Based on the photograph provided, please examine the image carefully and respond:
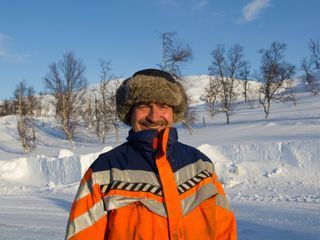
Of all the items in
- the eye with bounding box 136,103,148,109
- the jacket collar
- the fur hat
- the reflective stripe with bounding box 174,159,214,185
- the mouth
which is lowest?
the reflective stripe with bounding box 174,159,214,185

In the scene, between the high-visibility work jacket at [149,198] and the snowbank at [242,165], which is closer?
the high-visibility work jacket at [149,198]

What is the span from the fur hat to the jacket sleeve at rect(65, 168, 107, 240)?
0.54m

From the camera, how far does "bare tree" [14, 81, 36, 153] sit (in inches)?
1169

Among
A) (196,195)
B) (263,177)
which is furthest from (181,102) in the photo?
(263,177)

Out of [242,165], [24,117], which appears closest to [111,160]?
[242,165]

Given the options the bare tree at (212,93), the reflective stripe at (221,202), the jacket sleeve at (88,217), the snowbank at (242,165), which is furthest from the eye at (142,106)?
the bare tree at (212,93)

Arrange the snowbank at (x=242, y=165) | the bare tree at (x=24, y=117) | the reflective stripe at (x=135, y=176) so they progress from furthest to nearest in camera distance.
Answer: the bare tree at (x=24, y=117) → the snowbank at (x=242, y=165) → the reflective stripe at (x=135, y=176)

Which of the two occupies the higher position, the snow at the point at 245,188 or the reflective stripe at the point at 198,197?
the reflective stripe at the point at 198,197

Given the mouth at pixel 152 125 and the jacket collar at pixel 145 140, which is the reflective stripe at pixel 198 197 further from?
the mouth at pixel 152 125

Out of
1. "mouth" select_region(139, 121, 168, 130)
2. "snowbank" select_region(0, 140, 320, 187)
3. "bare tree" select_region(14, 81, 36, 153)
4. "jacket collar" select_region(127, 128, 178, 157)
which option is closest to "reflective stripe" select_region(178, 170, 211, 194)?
"jacket collar" select_region(127, 128, 178, 157)

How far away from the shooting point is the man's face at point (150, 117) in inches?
84.0

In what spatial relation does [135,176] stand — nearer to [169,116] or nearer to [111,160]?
[111,160]

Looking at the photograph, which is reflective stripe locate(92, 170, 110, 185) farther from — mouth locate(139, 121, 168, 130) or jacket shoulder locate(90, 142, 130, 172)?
mouth locate(139, 121, 168, 130)

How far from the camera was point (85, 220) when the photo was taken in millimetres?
1868
